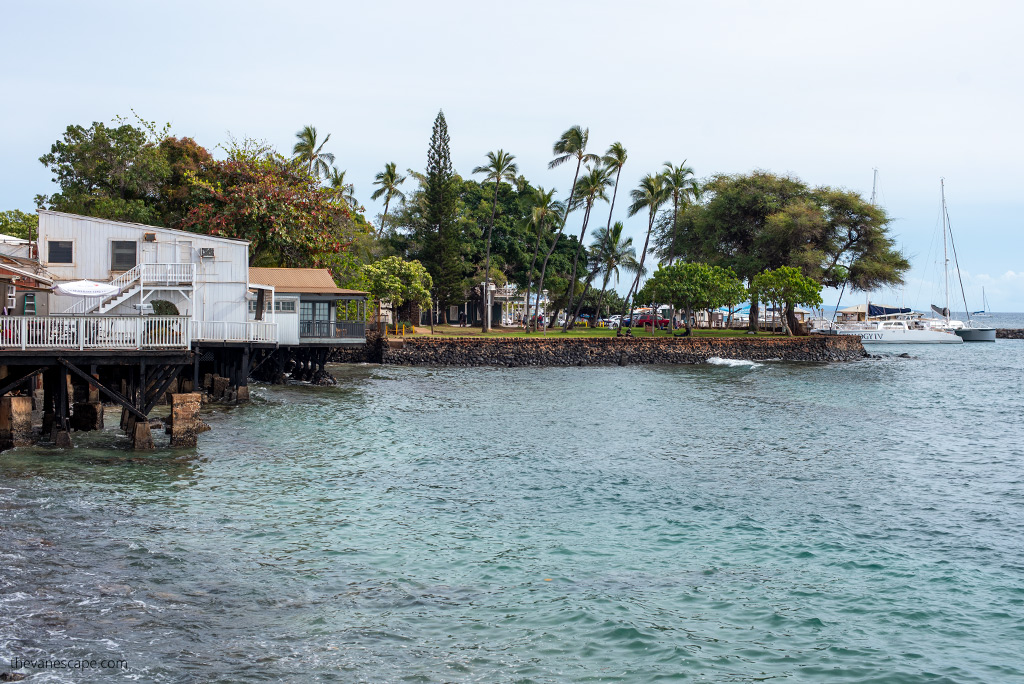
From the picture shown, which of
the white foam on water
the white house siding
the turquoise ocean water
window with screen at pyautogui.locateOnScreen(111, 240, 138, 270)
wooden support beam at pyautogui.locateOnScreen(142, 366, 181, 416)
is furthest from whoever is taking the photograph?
the white foam on water

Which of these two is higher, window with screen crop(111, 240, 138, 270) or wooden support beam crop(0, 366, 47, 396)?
window with screen crop(111, 240, 138, 270)

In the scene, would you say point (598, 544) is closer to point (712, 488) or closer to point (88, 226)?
point (712, 488)

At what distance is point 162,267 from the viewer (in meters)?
32.7

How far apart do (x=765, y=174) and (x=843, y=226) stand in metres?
9.57

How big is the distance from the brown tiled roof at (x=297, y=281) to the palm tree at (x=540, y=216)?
31671 millimetres

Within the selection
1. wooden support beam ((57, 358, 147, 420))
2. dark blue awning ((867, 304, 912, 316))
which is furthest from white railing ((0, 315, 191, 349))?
dark blue awning ((867, 304, 912, 316))

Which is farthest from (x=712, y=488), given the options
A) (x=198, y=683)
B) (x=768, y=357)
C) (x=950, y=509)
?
(x=768, y=357)

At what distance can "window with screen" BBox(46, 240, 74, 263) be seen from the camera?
33344mm

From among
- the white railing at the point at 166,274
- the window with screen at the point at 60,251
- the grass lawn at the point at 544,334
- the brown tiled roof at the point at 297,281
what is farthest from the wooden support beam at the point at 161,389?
the grass lawn at the point at 544,334

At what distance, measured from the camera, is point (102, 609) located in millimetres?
10234

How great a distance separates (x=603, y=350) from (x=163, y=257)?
37036 mm

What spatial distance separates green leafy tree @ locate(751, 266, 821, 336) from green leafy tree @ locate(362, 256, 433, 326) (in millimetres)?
31245

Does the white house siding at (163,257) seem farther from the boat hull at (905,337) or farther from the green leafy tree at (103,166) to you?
the boat hull at (905,337)

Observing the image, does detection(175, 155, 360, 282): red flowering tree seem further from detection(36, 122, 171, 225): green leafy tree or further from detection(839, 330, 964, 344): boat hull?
detection(839, 330, 964, 344): boat hull
